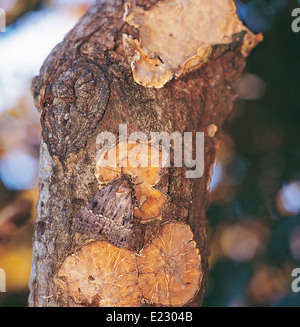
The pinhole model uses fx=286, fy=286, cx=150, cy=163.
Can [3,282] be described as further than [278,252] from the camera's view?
Yes

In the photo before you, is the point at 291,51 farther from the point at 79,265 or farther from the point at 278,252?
the point at 79,265

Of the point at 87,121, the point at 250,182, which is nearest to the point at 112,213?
the point at 87,121

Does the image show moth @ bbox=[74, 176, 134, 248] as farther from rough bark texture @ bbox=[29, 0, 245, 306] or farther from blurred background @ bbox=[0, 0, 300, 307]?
blurred background @ bbox=[0, 0, 300, 307]

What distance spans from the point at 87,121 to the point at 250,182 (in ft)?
2.18

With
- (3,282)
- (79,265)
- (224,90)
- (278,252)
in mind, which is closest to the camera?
(79,265)

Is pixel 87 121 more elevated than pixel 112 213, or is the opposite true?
pixel 87 121

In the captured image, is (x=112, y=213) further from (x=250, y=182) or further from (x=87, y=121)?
(x=250, y=182)

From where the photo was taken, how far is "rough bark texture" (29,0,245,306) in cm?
63

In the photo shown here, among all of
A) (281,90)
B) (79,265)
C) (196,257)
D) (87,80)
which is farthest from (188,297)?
(281,90)

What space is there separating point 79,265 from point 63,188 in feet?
0.56

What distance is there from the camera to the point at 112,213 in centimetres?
60

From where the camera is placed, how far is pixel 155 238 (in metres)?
0.64

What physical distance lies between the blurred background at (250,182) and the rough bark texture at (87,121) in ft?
1.14

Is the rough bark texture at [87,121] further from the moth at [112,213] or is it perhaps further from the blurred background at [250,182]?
the blurred background at [250,182]
